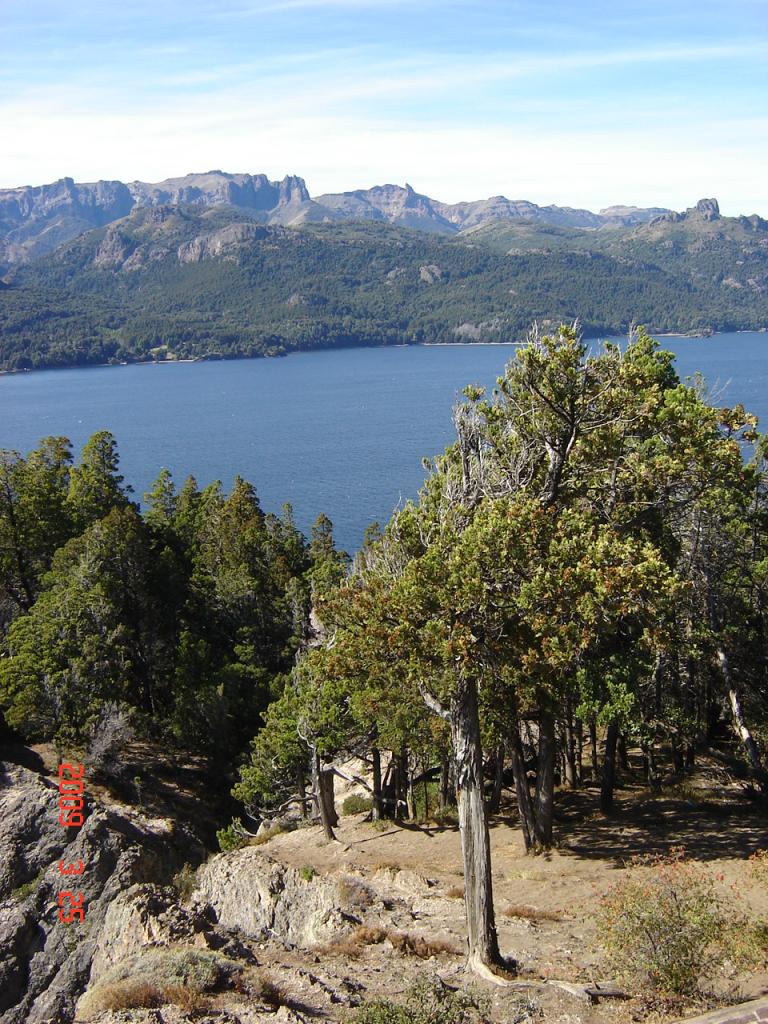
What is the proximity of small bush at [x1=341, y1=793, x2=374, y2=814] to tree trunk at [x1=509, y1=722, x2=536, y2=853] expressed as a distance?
11.3 m

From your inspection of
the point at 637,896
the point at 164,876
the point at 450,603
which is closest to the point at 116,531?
the point at 164,876

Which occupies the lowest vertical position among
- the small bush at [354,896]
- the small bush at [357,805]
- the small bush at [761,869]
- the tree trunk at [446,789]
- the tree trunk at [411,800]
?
the small bush at [357,805]

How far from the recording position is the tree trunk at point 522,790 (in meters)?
22.1

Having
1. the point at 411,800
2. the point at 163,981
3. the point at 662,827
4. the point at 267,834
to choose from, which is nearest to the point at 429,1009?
the point at 163,981

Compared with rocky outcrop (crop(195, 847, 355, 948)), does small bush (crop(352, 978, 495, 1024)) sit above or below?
above

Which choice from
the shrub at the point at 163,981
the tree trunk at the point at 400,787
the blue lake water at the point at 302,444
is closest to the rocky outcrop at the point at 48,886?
the shrub at the point at 163,981

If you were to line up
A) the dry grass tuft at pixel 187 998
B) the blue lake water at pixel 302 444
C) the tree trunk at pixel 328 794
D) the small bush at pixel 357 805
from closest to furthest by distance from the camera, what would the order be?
the dry grass tuft at pixel 187 998 < the tree trunk at pixel 328 794 < the small bush at pixel 357 805 < the blue lake water at pixel 302 444

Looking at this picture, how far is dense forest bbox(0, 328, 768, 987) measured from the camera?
16.3 m

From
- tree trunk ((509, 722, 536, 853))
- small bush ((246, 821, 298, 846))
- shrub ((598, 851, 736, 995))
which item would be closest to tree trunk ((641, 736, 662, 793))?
tree trunk ((509, 722, 536, 853))

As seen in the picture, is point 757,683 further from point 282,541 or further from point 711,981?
point 282,541

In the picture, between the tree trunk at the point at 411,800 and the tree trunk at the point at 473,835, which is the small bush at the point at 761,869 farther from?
the tree trunk at the point at 411,800

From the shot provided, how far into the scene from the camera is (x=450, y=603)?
16.0 metres
